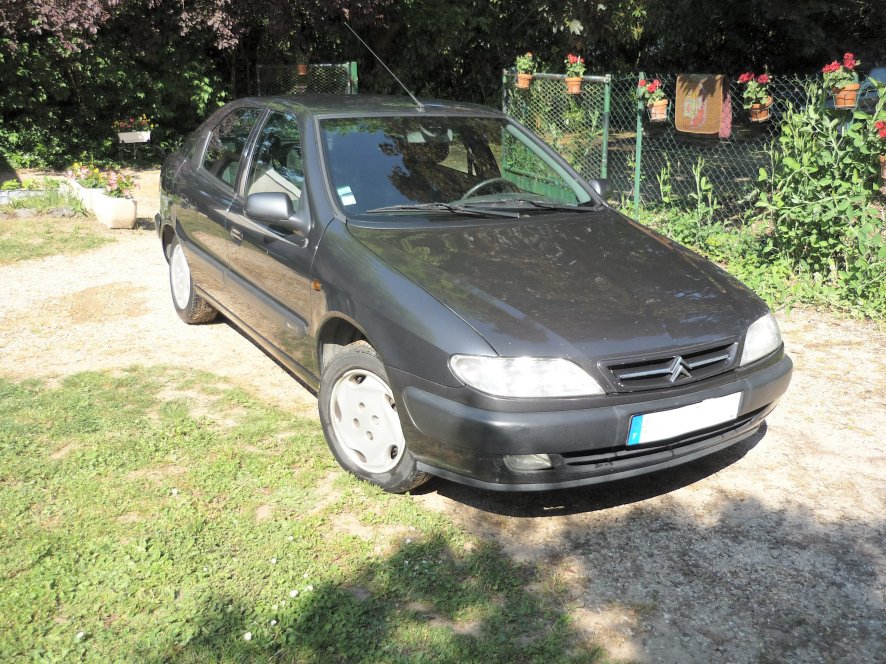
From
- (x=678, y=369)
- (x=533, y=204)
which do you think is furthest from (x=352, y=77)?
(x=678, y=369)

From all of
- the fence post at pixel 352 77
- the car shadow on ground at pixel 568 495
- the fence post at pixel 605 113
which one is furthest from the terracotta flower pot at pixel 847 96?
the fence post at pixel 352 77

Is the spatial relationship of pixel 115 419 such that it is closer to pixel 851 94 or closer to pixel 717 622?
pixel 717 622

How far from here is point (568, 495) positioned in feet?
12.5

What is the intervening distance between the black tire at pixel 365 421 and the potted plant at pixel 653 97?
5063mm

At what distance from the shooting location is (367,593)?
3.11 meters

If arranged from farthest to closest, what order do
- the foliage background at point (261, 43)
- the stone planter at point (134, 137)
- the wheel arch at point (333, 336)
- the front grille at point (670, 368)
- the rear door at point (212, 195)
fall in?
the foliage background at point (261, 43) < the stone planter at point (134, 137) < the rear door at point (212, 195) < the wheel arch at point (333, 336) < the front grille at point (670, 368)

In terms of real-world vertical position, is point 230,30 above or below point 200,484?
above

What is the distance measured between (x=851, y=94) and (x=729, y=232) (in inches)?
66.1

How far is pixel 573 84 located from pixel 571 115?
378 mm

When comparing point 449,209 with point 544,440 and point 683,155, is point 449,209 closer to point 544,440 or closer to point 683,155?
point 544,440

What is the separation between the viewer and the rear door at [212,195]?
198 inches

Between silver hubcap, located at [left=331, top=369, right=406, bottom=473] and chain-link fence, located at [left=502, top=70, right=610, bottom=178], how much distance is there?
506 centimetres

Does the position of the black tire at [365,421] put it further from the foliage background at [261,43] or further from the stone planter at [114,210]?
the foliage background at [261,43]

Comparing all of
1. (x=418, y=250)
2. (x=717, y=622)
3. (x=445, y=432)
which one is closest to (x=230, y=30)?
(x=418, y=250)
